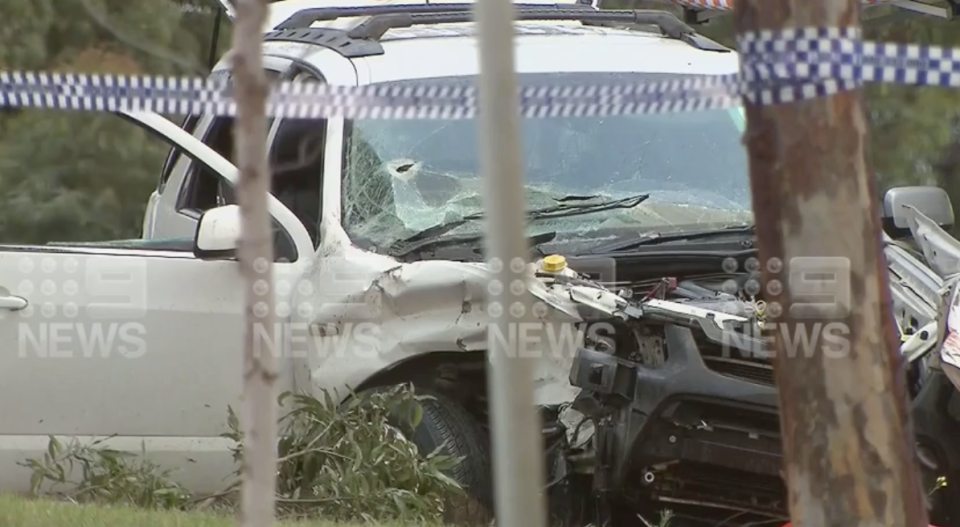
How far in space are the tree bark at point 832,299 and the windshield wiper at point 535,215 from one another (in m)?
2.25

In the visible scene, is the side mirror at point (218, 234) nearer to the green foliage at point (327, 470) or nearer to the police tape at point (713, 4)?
the green foliage at point (327, 470)

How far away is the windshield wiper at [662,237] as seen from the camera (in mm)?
5238

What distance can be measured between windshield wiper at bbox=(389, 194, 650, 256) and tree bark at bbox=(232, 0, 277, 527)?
2.65 metres

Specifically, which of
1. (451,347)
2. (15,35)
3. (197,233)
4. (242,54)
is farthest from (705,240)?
(15,35)

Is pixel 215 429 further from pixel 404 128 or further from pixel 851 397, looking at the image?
pixel 851 397

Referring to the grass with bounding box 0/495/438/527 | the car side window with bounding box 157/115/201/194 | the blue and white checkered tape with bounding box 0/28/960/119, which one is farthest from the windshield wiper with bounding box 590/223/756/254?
the car side window with bounding box 157/115/201/194

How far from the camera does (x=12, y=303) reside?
5.38 metres

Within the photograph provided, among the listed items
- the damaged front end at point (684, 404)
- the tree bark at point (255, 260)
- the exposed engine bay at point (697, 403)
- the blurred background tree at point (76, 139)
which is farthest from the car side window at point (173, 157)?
the blurred background tree at point (76, 139)

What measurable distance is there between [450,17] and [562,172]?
3.78ft

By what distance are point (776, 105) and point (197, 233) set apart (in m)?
2.47

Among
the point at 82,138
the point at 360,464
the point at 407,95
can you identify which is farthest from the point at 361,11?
the point at 82,138

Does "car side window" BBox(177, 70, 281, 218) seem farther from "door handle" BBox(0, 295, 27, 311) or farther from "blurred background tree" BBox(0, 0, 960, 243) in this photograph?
"blurred background tree" BBox(0, 0, 960, 243)

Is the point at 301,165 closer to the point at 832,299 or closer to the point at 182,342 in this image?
the point at 182,342

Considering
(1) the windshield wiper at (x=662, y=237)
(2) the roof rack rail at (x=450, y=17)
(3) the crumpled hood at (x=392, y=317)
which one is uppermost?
(2) the roof rack rail at (x=450, y=17)
